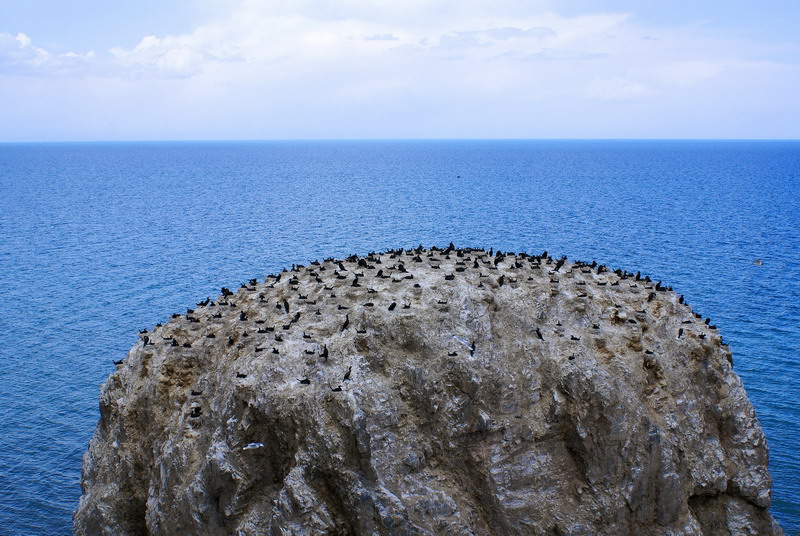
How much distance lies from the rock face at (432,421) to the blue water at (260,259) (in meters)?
12.3

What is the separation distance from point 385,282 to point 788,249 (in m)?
101

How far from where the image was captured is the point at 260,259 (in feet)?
364

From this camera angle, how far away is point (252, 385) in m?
33.0

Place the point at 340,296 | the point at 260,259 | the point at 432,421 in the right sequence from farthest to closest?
the point at 260,259, the point at 340,296, the point at 432,421

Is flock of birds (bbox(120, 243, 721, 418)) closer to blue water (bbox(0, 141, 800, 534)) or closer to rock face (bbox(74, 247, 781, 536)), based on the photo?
rock face (bbox(74, 247, 781, 536))

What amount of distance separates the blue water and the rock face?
1225 centimetres

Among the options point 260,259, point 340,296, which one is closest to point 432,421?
point 340,296

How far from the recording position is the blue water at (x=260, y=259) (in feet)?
184

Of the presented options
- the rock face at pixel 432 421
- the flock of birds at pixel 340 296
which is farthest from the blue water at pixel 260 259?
the flock of birds at pixel 340 296

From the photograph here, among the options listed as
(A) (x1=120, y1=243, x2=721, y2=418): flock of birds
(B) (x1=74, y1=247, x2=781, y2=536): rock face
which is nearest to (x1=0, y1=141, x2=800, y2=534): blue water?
(B) (x1=74, y1=247, x2=781, y2=536): rock face

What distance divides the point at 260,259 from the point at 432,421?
8141 centimetres

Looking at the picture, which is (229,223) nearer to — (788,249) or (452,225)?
(452,225)

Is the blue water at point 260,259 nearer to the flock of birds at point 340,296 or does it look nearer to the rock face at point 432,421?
the rock face at point 432,421

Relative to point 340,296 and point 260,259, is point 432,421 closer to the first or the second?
point 340,296
